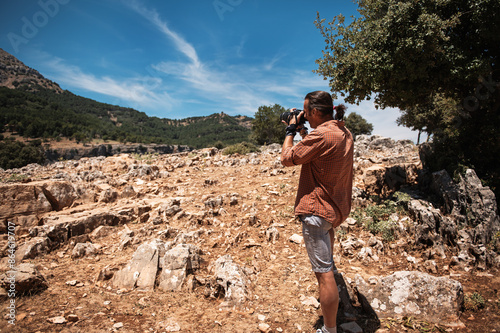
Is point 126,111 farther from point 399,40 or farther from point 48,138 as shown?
point 399,40

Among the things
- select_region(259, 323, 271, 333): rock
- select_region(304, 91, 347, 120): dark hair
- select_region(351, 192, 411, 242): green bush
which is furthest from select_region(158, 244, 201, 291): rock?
select_region(351, 192, 411, 242): green bush

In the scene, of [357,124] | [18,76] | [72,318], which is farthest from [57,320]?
[18,76]

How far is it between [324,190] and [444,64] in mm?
6489

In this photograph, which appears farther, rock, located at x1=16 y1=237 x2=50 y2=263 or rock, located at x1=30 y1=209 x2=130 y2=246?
rock, located at x1=30 y1=209 x2=130 y2=246

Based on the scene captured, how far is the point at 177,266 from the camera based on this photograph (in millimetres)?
4016

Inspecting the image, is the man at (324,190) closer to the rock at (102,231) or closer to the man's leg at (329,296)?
the man's leg at (329,296)

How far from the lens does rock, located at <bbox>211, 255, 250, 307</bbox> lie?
341 centimetres

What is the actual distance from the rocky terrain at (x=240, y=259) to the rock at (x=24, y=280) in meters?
0.01

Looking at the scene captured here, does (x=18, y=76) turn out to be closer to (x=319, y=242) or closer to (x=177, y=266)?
(x=177, y=266)

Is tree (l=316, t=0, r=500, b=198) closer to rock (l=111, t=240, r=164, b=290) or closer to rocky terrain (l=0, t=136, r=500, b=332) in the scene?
rocky terrain (l=0, t=136, r=500, b=332)

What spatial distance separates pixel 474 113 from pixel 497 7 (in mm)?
2538

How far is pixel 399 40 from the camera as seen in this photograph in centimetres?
618

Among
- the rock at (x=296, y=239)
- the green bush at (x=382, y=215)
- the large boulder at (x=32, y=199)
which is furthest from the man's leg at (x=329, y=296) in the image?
the large boulder at (x=32, y=199)

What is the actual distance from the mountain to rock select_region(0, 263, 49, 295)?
3840cm
